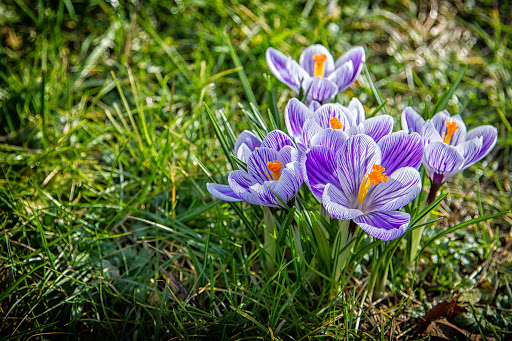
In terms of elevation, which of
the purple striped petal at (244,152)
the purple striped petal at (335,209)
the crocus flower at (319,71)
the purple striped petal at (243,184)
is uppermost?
the crocus flower at (319,71)

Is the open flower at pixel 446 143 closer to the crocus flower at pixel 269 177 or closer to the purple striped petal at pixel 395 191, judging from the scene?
the purple striped petal at pixel 395 191

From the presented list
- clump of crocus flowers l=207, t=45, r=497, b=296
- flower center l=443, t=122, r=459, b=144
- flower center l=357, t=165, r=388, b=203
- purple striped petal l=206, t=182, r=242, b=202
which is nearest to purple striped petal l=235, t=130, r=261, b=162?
clump of crocus flowers l=207, t=45, r=497, b=296

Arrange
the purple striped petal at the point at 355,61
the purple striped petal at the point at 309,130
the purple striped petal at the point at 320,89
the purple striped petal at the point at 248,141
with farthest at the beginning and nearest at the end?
1. the purple striped petal at the point at 355,61
2. the purple striped petal at the point at 320,89
3. the purple striped petal at the point at 248,141
4. the purple striped petal at the point at 309,130

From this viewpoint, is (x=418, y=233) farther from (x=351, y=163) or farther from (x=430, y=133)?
(x=351, y=163)

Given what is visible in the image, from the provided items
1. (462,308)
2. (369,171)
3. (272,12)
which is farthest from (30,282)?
(272,12)

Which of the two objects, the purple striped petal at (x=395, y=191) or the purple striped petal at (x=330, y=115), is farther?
the purple striped petal at (x=330, y=115)

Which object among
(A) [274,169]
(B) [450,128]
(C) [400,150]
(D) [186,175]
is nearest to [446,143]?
(B) [450,128]

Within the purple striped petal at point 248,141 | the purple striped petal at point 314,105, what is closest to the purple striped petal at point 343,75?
the purple striped petal at point 314,105

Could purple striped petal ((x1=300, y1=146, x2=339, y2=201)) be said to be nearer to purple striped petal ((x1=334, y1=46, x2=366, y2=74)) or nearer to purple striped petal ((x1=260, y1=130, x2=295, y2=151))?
purple striped petal ((x1=260, y1=130, x2=295, y2=151))
